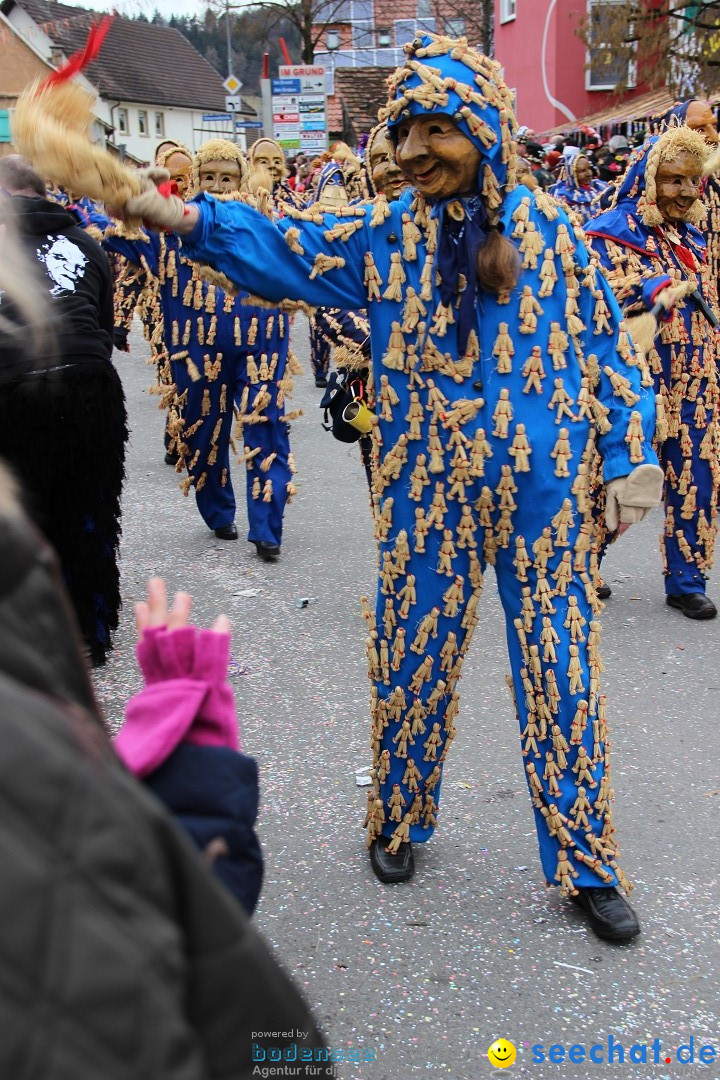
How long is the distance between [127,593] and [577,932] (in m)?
3.56

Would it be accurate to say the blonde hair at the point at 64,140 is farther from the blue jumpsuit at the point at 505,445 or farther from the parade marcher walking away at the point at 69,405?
the parade marcher walking away at the point at 69,405

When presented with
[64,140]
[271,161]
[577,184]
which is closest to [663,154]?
[64,140]

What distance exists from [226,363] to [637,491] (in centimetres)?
412

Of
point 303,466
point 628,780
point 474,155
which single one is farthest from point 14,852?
point 303,466

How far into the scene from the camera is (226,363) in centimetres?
648

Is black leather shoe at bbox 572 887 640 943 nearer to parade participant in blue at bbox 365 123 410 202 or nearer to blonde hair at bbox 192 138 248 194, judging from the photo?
parade participant in blue at bbox 365 123 410 202

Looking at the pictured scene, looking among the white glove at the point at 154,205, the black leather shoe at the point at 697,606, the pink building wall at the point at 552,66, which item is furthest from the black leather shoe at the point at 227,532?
the pink building wall at the point at 552,66

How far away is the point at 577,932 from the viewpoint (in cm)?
290

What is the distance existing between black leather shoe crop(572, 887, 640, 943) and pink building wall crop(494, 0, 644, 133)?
79.5 ft

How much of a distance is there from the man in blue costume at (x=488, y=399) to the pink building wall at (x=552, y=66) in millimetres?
23804

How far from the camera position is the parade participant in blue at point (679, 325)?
4895 millimetres

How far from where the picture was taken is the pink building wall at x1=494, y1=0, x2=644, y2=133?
24672 millimetres

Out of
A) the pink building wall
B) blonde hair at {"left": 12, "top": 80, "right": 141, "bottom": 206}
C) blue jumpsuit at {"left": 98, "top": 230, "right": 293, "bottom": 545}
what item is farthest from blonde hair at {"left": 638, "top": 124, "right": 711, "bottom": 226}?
the pink building wall

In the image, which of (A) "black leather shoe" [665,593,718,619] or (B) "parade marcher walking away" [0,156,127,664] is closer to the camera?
(B) "parade marcher walking away" [0,156,127,664]
